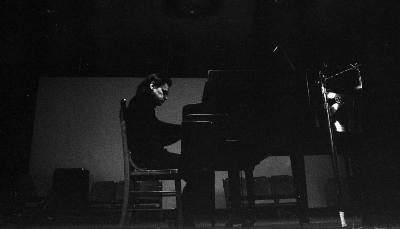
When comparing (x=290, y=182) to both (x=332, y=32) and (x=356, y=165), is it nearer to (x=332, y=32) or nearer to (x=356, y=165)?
(x=332, y=32)

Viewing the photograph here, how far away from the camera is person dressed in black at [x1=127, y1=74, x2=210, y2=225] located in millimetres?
2816

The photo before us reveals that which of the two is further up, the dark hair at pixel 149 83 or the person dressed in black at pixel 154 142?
the dark hair at pixel 149 83

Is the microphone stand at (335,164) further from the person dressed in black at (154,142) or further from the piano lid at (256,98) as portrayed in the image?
the person dressed in black at (154,142)

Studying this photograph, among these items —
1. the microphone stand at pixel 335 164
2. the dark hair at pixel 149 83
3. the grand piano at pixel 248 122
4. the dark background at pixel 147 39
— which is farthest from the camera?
the dark background at pixel 147 39

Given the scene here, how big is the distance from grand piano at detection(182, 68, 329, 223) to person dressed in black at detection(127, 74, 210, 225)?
0.20m

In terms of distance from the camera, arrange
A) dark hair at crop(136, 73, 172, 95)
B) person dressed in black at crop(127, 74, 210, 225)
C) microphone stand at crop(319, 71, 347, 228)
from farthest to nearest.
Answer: dark hair at crop(136, 73, 172, 95) < person dressed in black at crop(127, 74, 210, 225) < microphone stand at crop(319, 71, 347, 228)

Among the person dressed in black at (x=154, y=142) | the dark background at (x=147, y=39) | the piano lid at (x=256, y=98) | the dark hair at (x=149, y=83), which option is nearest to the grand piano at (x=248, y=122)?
the piano lid at (x=256, y=98)

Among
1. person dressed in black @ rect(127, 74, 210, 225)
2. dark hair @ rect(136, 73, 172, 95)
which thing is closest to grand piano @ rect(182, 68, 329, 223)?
person dressed in black @ rect(127, 74, 210, 225)

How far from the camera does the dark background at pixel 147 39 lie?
5617 mm

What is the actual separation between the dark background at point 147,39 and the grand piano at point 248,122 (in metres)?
1.88

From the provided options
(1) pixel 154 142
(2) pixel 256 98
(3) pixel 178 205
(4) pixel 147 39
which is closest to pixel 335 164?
(2) pixel 256 98

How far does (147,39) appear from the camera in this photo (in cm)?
669

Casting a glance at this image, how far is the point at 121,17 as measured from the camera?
5988 mm

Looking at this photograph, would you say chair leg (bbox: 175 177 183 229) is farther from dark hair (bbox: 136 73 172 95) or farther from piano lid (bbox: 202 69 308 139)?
dark hair (bbox: 136 73 172 95)
